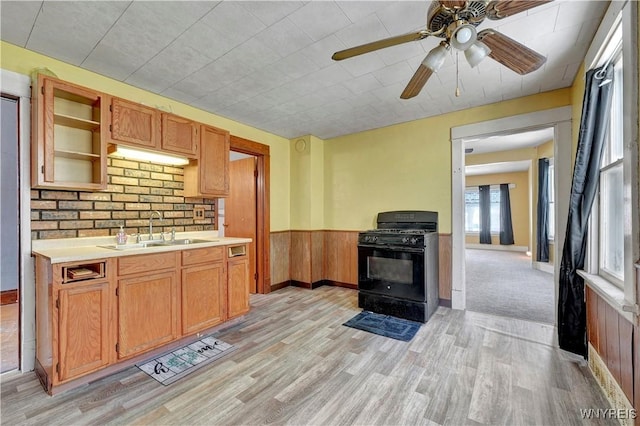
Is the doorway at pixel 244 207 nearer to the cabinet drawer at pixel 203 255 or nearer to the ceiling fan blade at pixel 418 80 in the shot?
the cabinet drawer at pixel 203 255

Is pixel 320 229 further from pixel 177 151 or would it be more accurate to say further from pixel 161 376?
pixel 161 376

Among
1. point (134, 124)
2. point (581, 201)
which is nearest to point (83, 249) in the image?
point (134, 124)

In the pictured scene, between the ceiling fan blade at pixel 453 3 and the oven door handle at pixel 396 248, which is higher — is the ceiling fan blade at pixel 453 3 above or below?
above

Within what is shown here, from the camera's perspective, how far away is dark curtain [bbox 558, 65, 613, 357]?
6.46 ft

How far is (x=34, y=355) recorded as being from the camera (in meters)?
2.14

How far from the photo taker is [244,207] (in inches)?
175

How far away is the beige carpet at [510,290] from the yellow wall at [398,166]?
1209 millimetres

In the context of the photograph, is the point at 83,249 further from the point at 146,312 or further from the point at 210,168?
the point at 210,168

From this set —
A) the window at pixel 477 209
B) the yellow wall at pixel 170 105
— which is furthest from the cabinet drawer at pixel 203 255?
the window at pixel 477 209

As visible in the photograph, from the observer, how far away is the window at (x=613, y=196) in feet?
6.11

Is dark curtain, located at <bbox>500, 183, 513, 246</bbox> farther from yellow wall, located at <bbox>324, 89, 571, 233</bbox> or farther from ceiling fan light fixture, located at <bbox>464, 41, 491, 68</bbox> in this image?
ceiling fan light fixture, located at <bbox>464, 41, 491, 68</bbox>

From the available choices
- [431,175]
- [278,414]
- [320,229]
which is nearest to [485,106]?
[431,175]

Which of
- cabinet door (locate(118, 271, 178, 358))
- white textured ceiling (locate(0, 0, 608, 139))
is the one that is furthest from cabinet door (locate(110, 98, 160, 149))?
cabinet door (locate(118, 271, 178, 358))

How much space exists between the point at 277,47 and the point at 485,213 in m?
9.14
